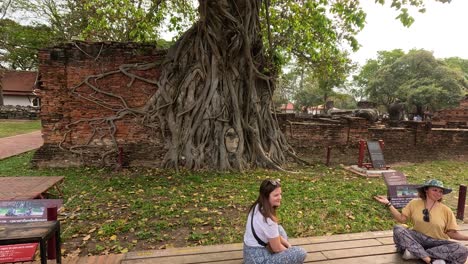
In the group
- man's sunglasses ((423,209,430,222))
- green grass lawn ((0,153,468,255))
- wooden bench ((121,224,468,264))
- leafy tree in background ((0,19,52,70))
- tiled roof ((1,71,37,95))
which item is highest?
leafy tree in background ((0,19,52,70))

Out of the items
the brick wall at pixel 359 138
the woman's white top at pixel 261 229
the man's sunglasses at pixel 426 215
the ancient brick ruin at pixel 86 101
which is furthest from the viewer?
the brick wall at pixel 359 138

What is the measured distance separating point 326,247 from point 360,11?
17.1 feet

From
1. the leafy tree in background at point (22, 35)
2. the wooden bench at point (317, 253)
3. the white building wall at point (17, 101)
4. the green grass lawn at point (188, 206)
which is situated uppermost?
the leafy tree in background at point (22, 35)

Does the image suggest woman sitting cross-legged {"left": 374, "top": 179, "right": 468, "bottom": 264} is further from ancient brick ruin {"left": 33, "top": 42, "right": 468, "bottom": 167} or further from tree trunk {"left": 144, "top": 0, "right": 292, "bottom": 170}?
ancient brick ruin {"left": 33, "top": 42, "right": 468, "bottom": 167}

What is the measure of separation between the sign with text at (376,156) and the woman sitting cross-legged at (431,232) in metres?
5.12

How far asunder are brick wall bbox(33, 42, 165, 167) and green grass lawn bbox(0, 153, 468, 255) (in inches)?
21.3

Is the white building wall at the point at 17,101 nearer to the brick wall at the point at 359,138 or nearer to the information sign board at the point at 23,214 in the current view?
the brick wall at the point at 359,138

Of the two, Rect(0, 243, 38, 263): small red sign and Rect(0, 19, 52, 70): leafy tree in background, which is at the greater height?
Rect(0, 19, 52, 70): leafy tree in background

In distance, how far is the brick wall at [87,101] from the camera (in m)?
7.54

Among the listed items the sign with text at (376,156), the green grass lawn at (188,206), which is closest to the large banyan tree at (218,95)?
the green grass lawn at (188,206)

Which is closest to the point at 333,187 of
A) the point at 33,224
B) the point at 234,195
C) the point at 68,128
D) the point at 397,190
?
the point at 397,190

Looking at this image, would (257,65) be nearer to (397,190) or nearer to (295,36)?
(295,36)

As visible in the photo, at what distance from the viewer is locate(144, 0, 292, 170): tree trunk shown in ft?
24.7

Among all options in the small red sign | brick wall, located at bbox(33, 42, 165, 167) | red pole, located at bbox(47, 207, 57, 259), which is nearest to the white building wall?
brick wall, located at bbox(33, 42, 165, 167)
